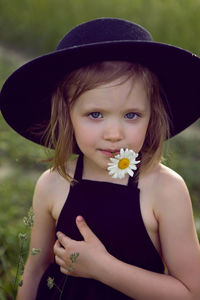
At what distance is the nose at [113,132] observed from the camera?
1.88 m

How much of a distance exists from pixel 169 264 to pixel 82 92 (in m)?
0.76

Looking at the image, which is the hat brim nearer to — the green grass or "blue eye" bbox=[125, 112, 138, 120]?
"blue eye" bbox=[125, 112, 138, 120]

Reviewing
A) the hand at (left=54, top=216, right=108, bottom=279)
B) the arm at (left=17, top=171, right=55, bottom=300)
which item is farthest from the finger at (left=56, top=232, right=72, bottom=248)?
the arm at (left=17, top=171, right=55, bottom=300)

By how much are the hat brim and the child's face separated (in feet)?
0.40

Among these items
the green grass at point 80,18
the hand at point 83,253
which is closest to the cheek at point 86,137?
the hand at point 83,253

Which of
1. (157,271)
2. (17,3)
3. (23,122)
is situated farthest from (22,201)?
(17,3)

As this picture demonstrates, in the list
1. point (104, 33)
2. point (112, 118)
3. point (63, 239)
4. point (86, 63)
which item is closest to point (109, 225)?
point (63, 239)

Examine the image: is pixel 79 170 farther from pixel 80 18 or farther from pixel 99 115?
pixel 80 18

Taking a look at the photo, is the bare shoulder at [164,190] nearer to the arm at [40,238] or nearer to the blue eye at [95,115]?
the blue eye at [95,115]

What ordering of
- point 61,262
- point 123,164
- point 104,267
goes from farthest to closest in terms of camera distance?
1. point 61,262
2. point 104,267
3. point 123,164

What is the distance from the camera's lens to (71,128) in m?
2.19

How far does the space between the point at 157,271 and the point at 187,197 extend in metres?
0.38

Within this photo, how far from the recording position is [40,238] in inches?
90.7

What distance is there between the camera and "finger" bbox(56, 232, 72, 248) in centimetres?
213
